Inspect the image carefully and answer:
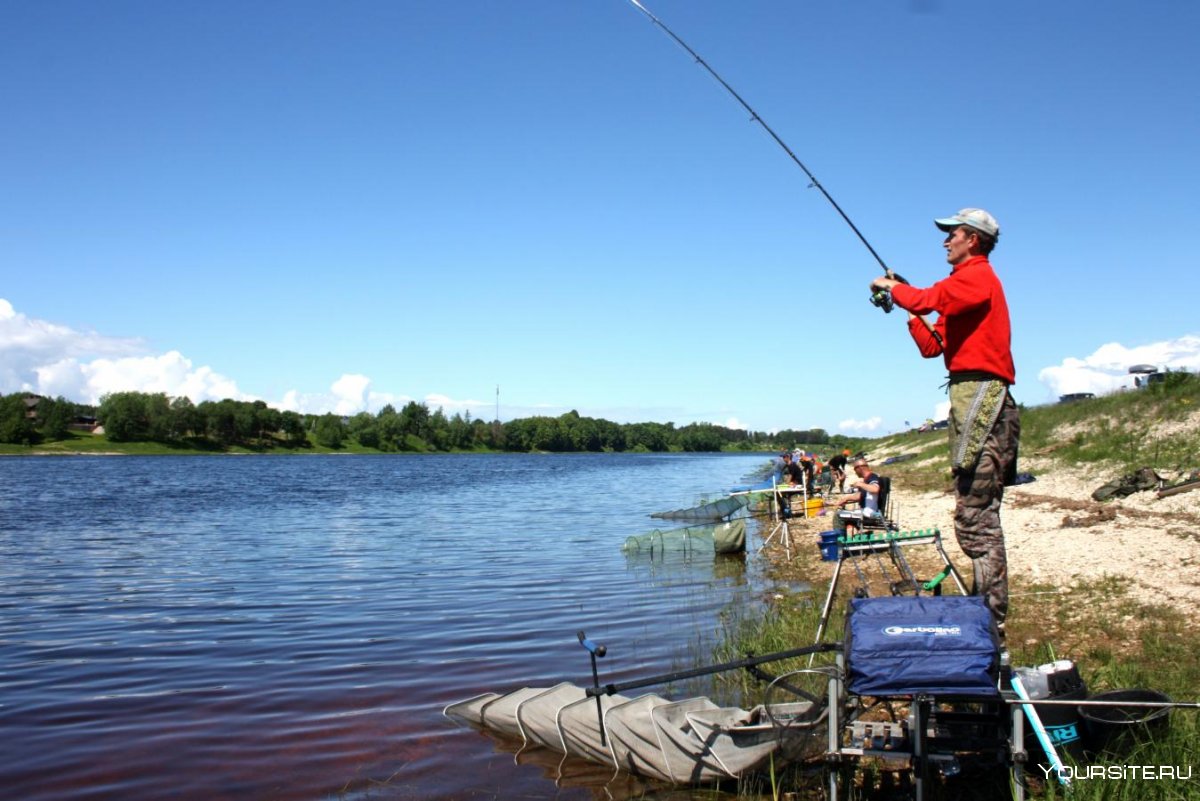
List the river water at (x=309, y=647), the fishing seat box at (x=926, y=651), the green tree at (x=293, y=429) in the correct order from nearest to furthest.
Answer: the fishing seat box at (x=926, y=651) < the river water at (x=309, y=647) < the green tree at (x=293, y=429)

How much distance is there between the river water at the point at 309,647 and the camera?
731 centimetres

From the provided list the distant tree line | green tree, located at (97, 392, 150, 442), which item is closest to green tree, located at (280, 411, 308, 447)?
the distant tree line

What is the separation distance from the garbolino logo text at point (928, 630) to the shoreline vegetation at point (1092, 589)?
108 centimetres

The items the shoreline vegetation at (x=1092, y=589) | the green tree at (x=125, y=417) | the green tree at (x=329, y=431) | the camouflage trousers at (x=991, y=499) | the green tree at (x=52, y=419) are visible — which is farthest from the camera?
the green tree at (x=329, y=431)

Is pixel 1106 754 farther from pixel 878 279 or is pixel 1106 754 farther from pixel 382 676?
pixel 382 676

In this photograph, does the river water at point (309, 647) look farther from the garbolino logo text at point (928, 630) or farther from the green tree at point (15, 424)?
the green tree at point (15, 424)

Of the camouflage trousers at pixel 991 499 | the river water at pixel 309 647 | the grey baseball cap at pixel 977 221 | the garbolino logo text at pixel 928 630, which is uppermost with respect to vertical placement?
the grey baseball cap at pixel 977 221

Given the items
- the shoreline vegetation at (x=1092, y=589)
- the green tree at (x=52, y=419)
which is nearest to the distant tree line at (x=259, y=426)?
the green tree at (x=52, y=419)

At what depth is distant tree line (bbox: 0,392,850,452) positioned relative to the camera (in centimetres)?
11750

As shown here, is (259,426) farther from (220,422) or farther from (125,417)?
(125,417)

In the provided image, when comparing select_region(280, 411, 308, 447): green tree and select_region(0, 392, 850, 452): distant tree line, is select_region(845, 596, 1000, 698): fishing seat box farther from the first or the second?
select_region(280, 411, 308, 447): green tree

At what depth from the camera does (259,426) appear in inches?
5492

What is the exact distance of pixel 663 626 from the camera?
12789 millimetres

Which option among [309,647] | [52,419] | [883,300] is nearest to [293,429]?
[52,419]
